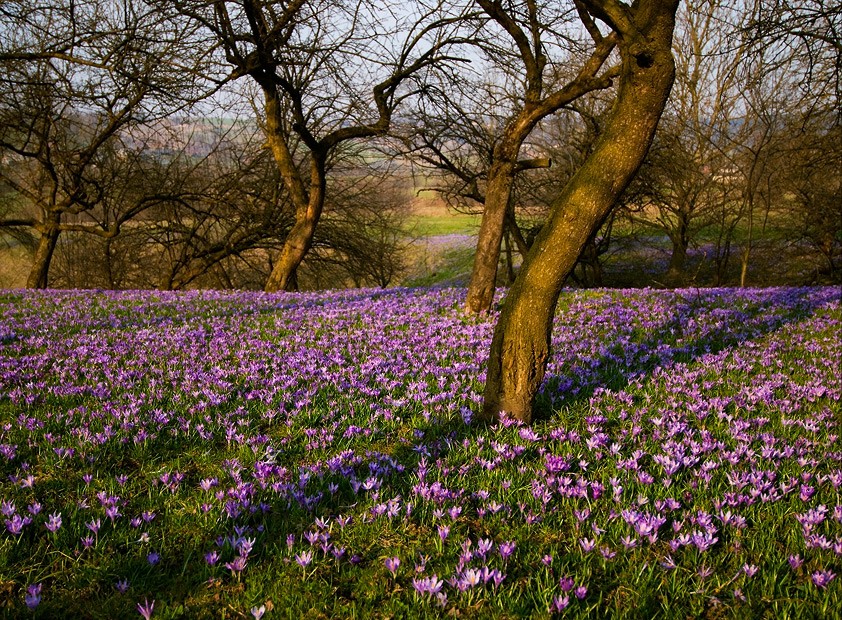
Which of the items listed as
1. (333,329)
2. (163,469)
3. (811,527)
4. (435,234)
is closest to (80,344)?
(333,329)

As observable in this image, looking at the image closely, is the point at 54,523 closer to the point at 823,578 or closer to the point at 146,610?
the point at 146,610

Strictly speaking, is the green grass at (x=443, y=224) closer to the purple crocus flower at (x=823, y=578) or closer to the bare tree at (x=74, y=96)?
the bare tree at (x=74, y=96)

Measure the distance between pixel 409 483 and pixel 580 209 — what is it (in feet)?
8.12

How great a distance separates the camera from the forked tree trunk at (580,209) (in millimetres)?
4016

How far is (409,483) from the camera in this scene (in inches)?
A: 135

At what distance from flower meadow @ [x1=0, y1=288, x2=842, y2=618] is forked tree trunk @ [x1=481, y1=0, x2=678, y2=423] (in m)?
0.45

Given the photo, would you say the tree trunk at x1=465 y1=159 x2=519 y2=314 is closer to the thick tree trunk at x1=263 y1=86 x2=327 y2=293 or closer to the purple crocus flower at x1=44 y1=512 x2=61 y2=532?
the purple crocus flower at x1=44 y1=512 x2=61 y2=532

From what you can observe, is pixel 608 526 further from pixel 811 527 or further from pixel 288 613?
pixel 288 613

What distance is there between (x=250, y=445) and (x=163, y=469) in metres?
0.61

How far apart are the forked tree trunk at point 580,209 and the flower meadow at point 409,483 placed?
0.45 metres

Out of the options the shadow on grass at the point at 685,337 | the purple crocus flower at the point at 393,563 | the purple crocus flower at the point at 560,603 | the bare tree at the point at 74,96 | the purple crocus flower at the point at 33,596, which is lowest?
the purple crocus flower at the point at 560,603

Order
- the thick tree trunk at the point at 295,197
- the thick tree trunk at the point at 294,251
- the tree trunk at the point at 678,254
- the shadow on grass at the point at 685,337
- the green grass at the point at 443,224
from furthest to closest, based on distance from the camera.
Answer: the green grass at the point at 443,224 → the tree trunk at the point at 678,254 → the thick tree trunk at the point at 294,251 → the thick tree trunk at the point at 295,197 → the shadow on grass at the point at 685,337

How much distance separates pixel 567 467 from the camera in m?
3.55

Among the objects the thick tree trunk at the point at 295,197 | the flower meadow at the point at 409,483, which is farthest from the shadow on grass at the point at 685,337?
the thick tree trunk at the point at 295,197
